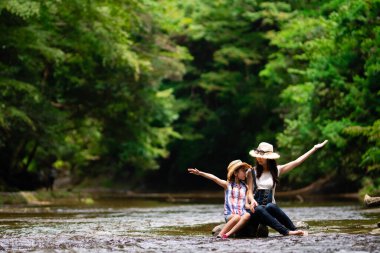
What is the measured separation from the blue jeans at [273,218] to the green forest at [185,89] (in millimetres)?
6629

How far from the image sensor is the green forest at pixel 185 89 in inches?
1073

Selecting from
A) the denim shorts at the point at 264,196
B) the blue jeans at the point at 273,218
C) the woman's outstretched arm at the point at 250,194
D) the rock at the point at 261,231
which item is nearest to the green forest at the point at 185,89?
the rock at the point at 261,231

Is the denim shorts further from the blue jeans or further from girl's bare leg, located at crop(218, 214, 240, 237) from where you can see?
girl's bare leg, located at crop(218, 214, 240, 237)

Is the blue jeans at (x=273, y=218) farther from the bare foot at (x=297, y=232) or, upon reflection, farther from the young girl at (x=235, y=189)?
the young girl at (x=235, y=189)

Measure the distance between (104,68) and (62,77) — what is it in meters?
2.33

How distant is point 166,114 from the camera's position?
45.6m

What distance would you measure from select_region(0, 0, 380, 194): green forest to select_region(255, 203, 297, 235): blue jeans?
6.63 metres

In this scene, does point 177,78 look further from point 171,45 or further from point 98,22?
point 98,22

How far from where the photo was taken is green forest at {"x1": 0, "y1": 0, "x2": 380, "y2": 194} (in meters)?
27.3

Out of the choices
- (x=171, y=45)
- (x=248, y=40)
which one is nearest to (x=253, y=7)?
(x=248, y=40)

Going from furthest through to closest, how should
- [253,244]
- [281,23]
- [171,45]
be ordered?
1. [281,23]
2. [171,45]
3. [253,244]

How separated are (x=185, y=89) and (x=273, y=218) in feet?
156

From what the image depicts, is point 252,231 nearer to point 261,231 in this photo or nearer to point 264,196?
point 261,231

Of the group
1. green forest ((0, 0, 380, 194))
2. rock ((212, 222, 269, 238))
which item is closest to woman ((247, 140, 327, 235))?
rock ((212, 222, 269, 238))
